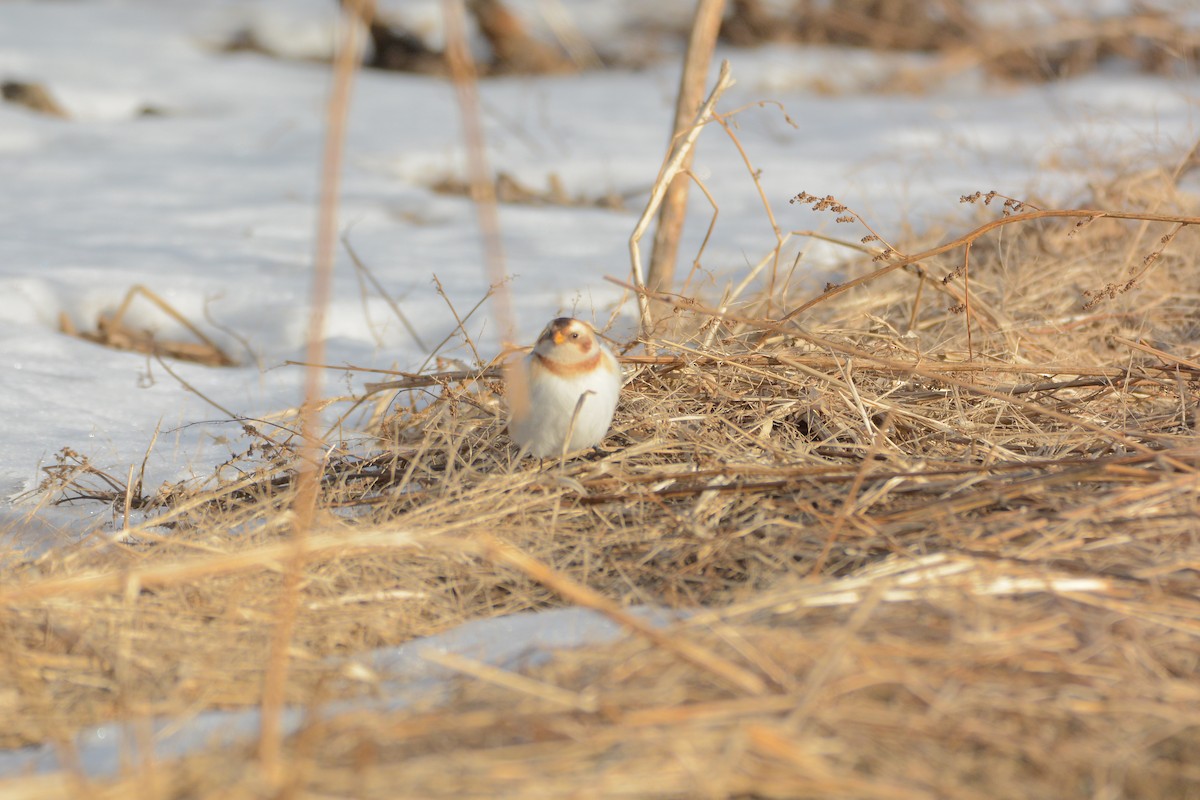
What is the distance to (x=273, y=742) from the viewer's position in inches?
55.2

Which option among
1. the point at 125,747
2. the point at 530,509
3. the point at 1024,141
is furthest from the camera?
the point at 1024,141

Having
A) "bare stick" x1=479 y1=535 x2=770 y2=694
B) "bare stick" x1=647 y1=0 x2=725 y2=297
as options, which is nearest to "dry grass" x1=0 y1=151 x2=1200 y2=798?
"bare stick" x1=479 y1=535 x2=770 y2=694

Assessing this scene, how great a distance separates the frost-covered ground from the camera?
11.3 ft

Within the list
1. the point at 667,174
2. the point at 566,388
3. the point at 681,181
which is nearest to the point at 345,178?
the point at 681,181

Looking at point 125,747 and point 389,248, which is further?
point 389,248

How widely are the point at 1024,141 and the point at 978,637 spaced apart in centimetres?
461

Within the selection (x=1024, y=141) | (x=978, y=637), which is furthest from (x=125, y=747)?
(x=1024, y=141)

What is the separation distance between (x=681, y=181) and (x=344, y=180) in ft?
8.69

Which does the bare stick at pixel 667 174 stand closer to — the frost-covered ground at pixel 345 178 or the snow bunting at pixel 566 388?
the frost-covered ground at pixel 345 178

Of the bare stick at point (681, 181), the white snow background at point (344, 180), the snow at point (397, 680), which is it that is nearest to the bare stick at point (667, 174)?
the white snow background at point (344, 180)

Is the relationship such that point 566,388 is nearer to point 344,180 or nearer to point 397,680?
point 397,680

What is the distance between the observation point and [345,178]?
5.55 meters

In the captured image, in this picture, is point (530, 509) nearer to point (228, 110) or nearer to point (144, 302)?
point (144, 302)

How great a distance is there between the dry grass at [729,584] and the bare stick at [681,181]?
25 cm
